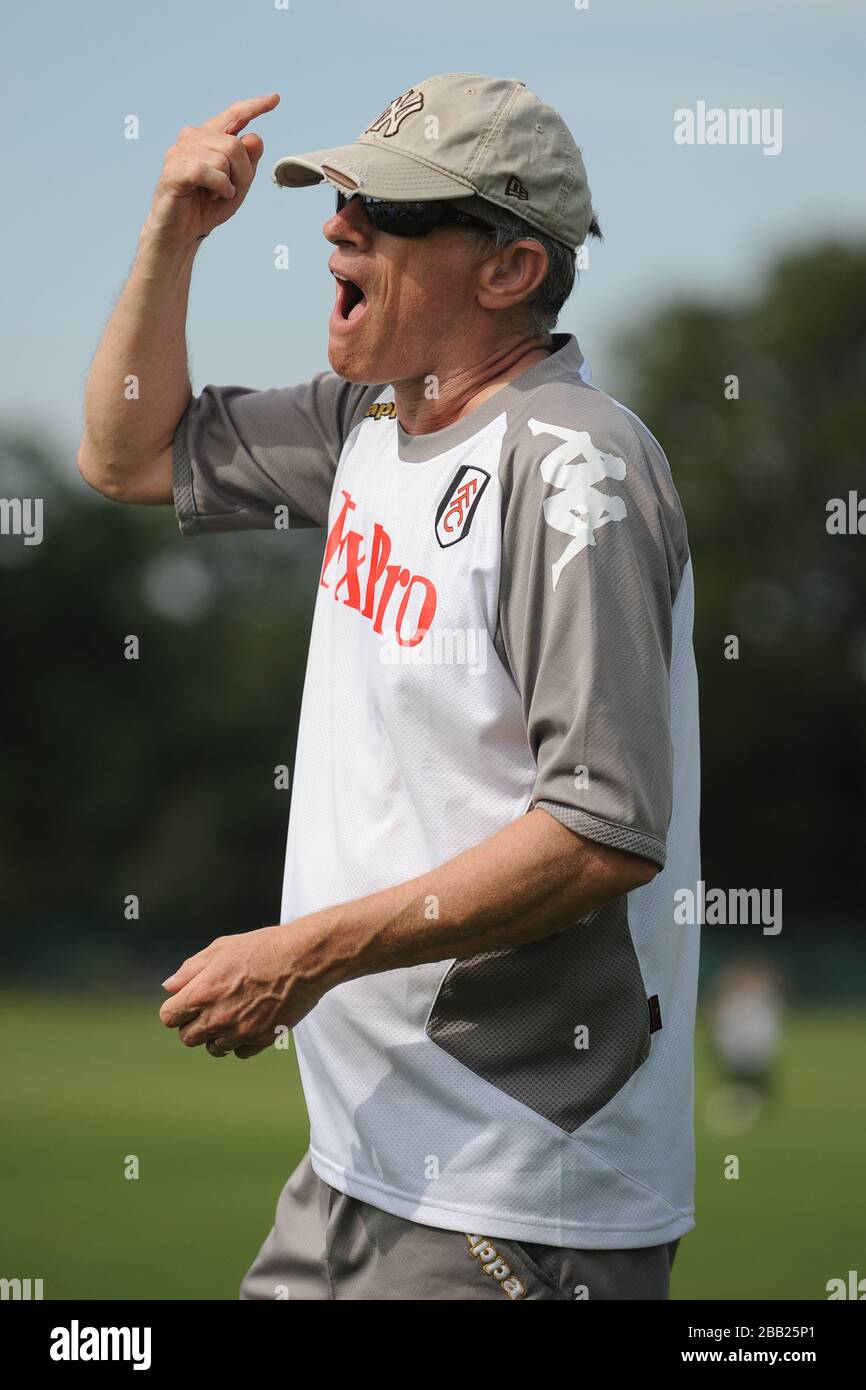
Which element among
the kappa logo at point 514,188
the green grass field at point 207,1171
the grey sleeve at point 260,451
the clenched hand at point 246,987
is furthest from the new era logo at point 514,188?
the green grass field at point 207,1171

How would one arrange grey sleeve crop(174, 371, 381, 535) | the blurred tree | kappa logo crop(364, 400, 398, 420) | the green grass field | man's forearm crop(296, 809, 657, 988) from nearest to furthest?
man's forearm crop(296, 809, 657, 988) → kappa logo crop(364, 400, 398, 420) → grey sleeve crop(174, 371, 381, 535) → the green grass field → the blurred tree

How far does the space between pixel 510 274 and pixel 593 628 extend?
2.58ft

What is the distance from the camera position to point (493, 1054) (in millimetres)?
3041

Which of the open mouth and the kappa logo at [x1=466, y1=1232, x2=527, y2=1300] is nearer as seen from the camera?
the kappa logo at [x1=466, y1=1232, x2=527, y2=1300]

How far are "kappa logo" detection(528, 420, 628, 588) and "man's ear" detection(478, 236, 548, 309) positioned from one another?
40 cm

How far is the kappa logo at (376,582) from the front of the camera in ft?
10.2

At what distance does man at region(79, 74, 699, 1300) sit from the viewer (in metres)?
2.85

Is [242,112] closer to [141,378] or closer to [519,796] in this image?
[141,378]

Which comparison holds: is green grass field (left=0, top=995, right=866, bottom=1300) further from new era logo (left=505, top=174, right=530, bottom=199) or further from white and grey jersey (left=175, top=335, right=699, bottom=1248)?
new era logo (left=505, top=174, right=530, bottom=199)

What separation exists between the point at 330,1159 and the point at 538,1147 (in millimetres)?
433

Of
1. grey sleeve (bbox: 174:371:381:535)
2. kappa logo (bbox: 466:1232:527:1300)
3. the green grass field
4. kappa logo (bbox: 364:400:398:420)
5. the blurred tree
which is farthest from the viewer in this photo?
the blurred tree

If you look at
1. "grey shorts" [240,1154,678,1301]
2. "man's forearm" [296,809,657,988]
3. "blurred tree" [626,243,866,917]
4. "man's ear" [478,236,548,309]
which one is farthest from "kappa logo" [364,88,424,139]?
"blurred tree" [626,243,866,917]

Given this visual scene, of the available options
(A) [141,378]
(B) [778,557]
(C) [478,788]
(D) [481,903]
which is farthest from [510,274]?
(B) [778,557]
